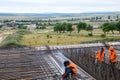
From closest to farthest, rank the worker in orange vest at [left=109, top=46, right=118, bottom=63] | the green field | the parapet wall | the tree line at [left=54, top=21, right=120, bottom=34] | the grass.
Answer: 1. the worker in orange vest at [left=109, top=46, right=118, bottom=63]
2. the parapet wall
3. the grass
4. the green field
5. the tree line at [left=54, top=21, right=120, bottom=34]

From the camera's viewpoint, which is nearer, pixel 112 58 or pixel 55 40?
pixel 112 58

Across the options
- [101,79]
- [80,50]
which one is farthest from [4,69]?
[80,50]

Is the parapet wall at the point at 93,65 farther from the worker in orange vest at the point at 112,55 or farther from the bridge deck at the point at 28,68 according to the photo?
the bridge deck at the point at 28,68

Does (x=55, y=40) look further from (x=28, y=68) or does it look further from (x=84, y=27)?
(x=28, y=68)

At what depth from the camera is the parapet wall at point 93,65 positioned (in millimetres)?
13352

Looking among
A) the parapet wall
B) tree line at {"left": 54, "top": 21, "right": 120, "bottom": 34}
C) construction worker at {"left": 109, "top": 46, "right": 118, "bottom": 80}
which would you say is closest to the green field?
tree line at {"left": 54, "top": 21, "right": 120, "bottom": 34}

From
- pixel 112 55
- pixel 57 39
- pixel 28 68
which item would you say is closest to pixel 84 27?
pixel 57 39

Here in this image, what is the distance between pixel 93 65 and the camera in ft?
51.0

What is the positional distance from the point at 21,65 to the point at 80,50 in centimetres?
679

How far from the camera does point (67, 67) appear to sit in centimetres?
774

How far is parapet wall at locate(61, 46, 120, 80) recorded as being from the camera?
43.8 ft

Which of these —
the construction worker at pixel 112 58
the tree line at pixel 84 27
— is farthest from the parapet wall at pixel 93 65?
the tree line at pixel 84 27

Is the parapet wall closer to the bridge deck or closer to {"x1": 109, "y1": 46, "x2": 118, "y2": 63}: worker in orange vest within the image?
{"x1": 109, "y1": 46, "x2": 118, "y2": 63}: worker in orange vest

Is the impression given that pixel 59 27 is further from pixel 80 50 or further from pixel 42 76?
pixel 42 76
